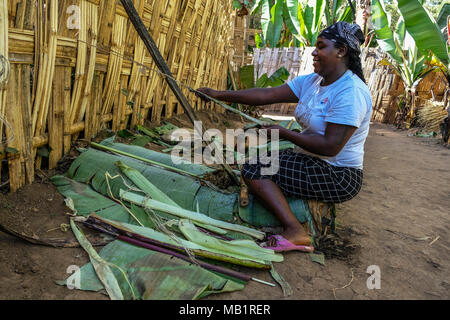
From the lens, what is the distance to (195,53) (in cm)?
448

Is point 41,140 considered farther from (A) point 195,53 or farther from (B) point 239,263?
(A) point 195,53

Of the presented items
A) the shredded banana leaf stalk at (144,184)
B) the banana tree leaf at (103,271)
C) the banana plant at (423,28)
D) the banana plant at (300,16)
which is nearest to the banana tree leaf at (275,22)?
the banana plant at (300,16)

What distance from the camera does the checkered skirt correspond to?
198 cm

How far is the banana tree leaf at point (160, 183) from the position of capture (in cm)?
207

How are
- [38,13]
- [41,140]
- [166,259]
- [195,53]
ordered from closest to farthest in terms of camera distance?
[166,259] → [38,13] → [41,140] → [195,53]

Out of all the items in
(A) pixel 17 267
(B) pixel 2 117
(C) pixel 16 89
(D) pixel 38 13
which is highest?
(D) pixel 38 13

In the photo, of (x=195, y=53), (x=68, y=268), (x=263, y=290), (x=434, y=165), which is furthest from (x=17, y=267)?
(x=434, y=165)

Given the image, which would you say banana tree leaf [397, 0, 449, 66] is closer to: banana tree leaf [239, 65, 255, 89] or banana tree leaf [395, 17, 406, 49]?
banana tree leaf [395, 17, 406, 49]

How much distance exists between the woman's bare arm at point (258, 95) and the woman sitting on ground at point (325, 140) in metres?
0.23

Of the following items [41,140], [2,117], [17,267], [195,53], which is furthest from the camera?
[195,53]

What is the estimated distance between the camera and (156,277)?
141 centimetres

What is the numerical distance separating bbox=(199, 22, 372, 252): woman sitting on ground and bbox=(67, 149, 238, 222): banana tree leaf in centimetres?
22

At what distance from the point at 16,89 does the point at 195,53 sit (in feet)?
9.72

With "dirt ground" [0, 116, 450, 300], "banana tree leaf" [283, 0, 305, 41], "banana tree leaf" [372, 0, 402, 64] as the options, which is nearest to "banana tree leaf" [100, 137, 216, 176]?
"dirt ground" [0, 116, 450, 300]
